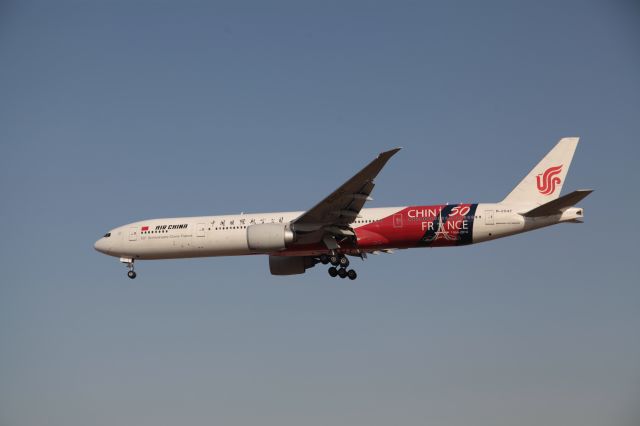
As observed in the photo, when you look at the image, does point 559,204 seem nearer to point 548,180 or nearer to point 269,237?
point 548,180

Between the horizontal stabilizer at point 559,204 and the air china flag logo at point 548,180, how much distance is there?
8.57ft

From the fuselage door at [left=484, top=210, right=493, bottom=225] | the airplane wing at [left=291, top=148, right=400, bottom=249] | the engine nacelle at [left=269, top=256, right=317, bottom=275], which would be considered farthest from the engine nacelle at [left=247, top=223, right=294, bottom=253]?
the fuselage door at [left=484, top=210, right=493, bottom=225]

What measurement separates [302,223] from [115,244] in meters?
10.2

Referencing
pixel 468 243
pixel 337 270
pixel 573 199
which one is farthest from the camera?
pixel 337 270

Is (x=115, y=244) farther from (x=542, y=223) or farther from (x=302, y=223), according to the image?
(x=542, y=223)

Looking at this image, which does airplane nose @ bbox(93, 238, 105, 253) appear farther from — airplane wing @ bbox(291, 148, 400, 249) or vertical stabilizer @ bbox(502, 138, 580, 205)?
vertical stabilizer @ bbox(502, 138, 580, 205)

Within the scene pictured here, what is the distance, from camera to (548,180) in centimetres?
3719

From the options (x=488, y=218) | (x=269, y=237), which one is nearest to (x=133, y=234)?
(x=269, y=237)

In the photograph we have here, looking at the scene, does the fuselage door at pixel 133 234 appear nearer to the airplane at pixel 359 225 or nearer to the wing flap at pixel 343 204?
the airplane at pixel 359 225

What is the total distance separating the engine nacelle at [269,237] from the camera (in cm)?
3556

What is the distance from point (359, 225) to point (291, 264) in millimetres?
5255

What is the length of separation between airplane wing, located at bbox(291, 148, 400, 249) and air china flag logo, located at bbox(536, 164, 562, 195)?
817cm

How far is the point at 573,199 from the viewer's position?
3294 centimetres

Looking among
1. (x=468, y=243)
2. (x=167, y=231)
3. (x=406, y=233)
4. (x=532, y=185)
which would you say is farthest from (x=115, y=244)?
(x=532, y=185)
